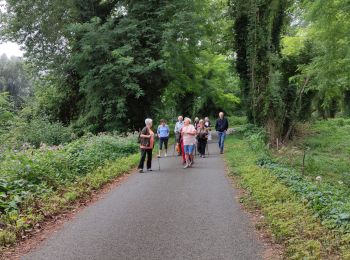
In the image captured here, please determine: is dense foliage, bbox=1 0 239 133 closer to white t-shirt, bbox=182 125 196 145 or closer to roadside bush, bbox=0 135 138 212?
white t-shirt, bbox=182 125 196 145

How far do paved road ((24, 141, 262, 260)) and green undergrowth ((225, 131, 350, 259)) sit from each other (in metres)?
0.45

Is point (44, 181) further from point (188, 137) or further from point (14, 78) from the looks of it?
point (14, 78)

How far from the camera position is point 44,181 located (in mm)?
10398

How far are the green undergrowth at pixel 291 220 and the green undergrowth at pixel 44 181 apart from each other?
4251mm

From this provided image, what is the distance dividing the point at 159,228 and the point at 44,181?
429cm

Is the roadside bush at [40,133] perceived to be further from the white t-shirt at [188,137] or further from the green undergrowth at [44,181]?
the white t-shirt at [188,137]

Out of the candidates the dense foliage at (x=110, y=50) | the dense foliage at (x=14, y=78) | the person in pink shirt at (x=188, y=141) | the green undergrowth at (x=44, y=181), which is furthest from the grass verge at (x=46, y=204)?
the dense foliage at (x=14, y=78)

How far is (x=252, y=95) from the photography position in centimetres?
2497

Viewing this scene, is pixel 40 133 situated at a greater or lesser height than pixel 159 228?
greater

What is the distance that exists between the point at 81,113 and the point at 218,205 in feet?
73.2

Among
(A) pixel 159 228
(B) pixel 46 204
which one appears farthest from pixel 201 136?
(A) pixel 159 228

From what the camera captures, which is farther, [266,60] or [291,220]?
[266,60]

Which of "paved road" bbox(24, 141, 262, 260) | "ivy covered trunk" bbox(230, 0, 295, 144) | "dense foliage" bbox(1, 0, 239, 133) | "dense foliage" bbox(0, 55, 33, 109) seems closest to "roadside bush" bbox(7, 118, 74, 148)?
"dense foliage" bbox(1, 0, 239, 133)

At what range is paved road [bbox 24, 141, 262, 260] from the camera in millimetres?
6219
